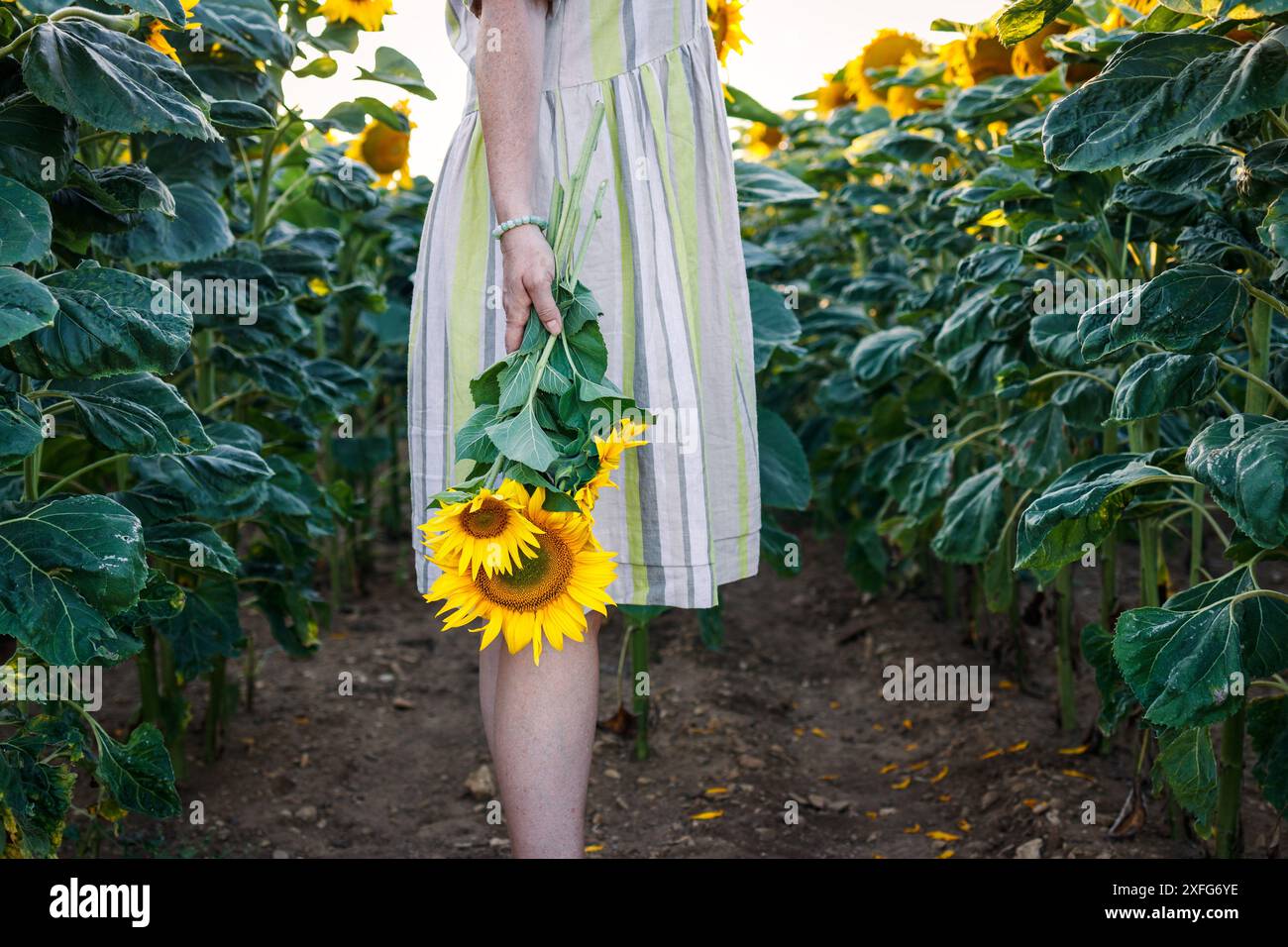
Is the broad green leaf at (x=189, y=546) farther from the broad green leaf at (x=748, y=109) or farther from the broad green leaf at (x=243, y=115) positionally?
the broad green leaf at (x=748, y=109)

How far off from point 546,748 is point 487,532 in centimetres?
38

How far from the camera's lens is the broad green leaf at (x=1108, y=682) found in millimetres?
2023

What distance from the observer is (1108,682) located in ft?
6.75

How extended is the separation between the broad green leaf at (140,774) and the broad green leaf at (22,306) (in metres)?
0.69

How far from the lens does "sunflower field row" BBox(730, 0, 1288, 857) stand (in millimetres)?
1572

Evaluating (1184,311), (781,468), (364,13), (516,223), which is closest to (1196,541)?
(1184,311)

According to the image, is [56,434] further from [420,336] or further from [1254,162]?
[1254,162]

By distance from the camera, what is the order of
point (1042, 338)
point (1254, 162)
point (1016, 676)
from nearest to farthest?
1. point (1254, 162)
2. point (1042, 338)
3. point (1016, 676)

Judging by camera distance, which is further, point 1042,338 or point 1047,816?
point 1047,816

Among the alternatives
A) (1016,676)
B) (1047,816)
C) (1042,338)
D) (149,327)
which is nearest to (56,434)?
(149,327)

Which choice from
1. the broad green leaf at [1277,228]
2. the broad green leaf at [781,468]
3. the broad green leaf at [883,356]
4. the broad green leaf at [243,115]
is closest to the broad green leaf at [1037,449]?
the broad green leaf at [781,468]
